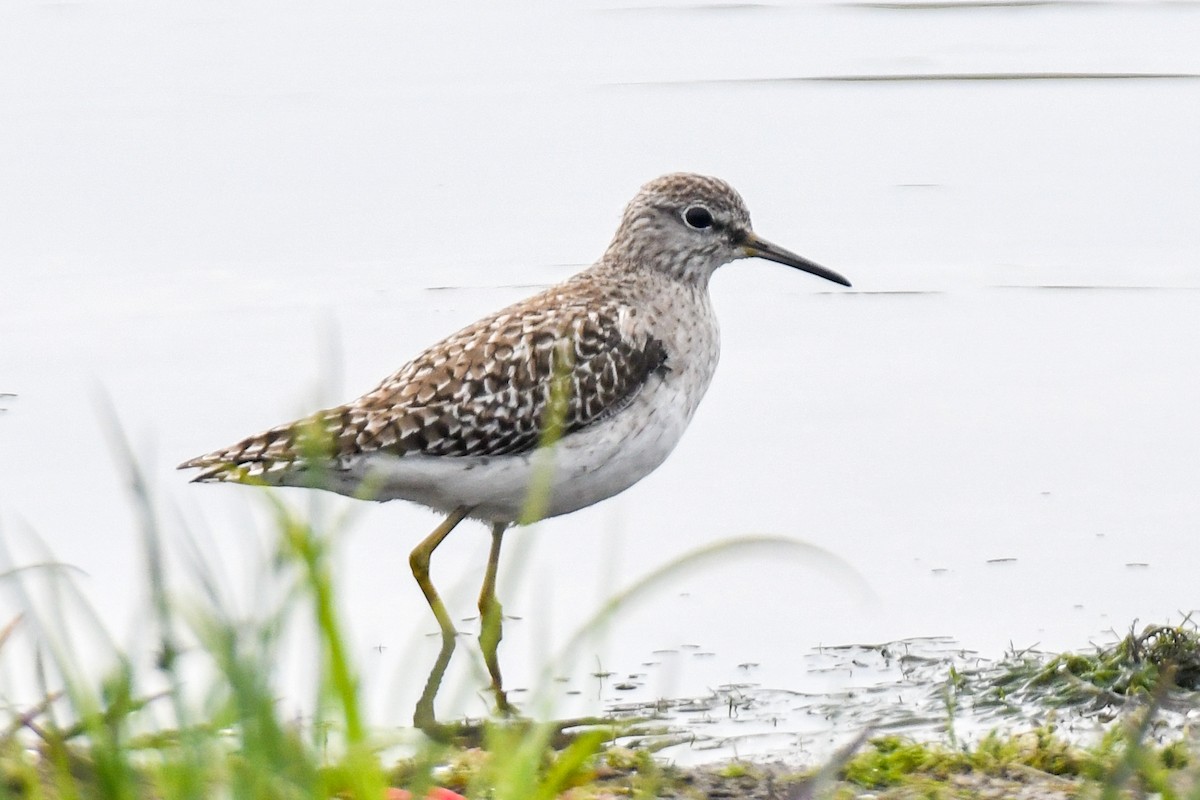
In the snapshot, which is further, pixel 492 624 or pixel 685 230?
pixel 685 230

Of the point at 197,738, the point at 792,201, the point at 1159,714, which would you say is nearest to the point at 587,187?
the point at 792,201

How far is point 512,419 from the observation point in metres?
7.42

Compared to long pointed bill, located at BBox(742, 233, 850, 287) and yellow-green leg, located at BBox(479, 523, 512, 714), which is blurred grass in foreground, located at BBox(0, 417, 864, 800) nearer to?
yellow-green leg, located at BBox(479, 523, 512, 714)

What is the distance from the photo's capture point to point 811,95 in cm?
1497

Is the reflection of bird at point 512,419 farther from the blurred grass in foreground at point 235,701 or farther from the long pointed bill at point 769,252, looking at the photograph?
the blurred grass in foreground at point 235,701

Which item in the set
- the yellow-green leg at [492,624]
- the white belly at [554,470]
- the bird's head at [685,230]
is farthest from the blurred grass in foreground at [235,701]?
the bird's head at [685,230]

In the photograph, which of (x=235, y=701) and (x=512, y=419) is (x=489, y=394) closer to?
(x=512, y=419)

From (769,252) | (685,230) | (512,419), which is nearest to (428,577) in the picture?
(512,419)

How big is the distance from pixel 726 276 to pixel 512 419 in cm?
475

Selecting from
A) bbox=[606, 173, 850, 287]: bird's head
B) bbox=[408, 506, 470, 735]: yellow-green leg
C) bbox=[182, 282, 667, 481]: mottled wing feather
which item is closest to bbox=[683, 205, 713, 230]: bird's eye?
bbox=[606, 173, 850, 287]: bird's head

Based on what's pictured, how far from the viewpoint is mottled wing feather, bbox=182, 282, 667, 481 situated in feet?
23.9

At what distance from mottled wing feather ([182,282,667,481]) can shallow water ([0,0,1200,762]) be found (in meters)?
0.50

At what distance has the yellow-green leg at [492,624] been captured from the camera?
7.08 metres

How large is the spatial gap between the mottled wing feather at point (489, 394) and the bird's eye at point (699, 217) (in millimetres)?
824
